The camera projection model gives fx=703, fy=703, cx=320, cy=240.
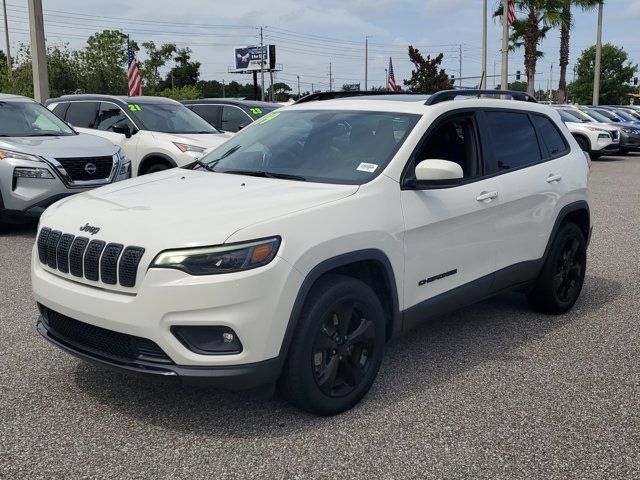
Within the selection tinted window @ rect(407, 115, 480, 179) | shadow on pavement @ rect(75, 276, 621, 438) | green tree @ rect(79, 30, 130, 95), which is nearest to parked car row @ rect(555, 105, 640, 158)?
shadow on pavement @ rect(75, 276, 621, 438)

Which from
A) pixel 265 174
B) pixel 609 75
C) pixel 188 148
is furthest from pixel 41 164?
pixel 609 75

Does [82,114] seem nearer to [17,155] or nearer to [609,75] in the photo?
[17,155]

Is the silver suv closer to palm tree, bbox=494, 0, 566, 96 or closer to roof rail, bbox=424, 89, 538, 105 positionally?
roof rail, bbox=424, 89, 538, 105

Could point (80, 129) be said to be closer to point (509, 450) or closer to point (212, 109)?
point (212, 109)

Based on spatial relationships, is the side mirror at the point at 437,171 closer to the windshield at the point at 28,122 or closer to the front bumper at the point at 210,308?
the front bumper at the point at 210,308

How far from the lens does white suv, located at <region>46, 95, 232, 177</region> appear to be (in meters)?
10.6

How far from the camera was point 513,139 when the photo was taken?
5.10 metres

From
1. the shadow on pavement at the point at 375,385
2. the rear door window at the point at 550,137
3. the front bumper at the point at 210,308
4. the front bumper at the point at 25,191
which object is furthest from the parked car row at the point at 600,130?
the front bumper at the point at 210,308

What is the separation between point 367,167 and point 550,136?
85.5 inches

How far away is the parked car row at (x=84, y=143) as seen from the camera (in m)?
8.40

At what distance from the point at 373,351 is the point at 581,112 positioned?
22129 mm

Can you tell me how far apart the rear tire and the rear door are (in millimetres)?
201

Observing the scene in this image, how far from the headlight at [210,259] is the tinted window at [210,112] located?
11.2 meters

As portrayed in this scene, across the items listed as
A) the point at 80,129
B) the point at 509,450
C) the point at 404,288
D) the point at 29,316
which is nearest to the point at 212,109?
the point at 80,129
